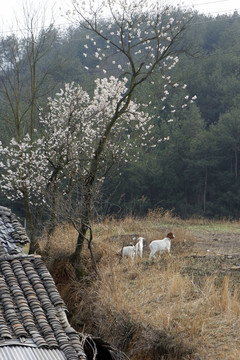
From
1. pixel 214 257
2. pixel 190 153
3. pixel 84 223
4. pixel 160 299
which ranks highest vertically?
pixel 190 153

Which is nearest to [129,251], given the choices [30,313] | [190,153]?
[30,313]

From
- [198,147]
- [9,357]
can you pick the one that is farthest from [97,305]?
[198,147]

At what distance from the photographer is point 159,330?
7.31m

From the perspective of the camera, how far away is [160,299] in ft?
27.4

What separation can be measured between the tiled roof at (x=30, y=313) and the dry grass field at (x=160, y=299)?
1968 mm

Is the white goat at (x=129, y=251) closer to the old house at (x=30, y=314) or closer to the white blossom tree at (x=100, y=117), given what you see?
the white blossom tree at (x=100, y=117)

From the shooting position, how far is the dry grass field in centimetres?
706

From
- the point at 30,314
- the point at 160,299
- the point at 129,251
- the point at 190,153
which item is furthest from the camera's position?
the point at 190,153

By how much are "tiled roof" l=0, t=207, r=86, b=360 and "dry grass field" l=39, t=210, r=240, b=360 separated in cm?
197

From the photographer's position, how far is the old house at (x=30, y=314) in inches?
207

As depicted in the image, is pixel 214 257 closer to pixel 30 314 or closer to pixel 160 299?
pixel 160 299

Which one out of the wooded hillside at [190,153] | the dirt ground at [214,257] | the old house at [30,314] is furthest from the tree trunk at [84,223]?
the wooded hillside at [190,153]

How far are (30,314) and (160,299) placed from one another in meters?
3.26

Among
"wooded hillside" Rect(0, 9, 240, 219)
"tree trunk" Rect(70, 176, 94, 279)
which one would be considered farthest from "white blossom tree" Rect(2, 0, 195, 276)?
"wooded hillside" Rect(0, 9, 240, 219)
